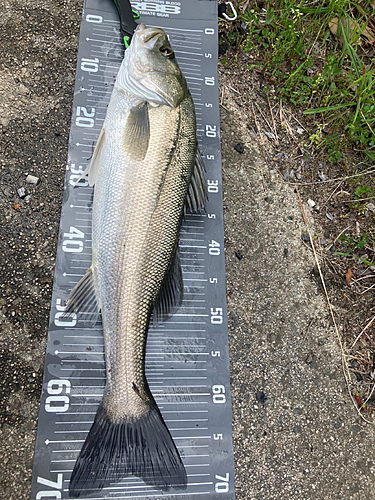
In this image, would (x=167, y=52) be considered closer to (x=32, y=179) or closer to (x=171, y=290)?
(x=32, y=179)

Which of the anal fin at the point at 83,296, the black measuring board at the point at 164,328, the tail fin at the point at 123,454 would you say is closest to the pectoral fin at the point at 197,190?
the black measuring board at the point at 164,328

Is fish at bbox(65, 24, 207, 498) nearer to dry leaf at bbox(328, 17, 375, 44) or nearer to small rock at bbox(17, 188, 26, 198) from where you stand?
small rock at bbox(17, 188, 26, 198)

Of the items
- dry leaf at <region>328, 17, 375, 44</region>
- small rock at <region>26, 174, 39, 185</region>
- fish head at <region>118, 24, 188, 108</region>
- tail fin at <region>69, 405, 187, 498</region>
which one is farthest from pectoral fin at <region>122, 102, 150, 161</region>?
dry leaf at <region>328, 17, 375, 44</region>

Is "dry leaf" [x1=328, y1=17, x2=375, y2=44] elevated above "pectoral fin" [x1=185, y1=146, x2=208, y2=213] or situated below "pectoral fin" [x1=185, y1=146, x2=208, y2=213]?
above

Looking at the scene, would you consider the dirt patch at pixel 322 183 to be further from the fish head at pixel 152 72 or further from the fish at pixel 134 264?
the fish at pixel 134 264

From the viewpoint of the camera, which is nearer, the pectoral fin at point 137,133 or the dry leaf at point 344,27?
the pectoral fin at point 137,133

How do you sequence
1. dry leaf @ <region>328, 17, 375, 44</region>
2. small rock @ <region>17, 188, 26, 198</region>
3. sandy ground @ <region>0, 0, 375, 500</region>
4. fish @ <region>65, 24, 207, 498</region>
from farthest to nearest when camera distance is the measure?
1. dry leaf @ <region>328, 17, 375, 44</region>
2. small rock @ <region>17, 188, 26, 198</region>
3. sandy ground @ <region>0, 0, 375, 500</region>
4. fish @ <region>65, 24, 207, 498</region>
